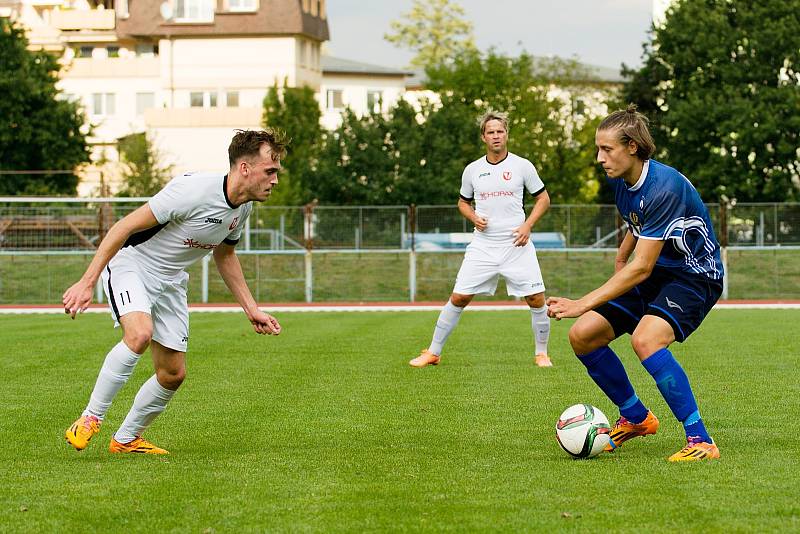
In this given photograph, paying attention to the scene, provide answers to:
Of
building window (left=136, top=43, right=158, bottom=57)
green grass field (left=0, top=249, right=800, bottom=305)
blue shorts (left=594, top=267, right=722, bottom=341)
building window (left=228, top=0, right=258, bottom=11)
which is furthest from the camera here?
building window (left=136, top=43, right=158, bottom=57)

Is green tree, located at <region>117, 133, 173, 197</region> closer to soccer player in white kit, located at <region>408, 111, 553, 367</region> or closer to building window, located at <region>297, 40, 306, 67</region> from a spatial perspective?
building window, located at <region>297, 40, 306, 67</region>

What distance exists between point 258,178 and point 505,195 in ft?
18.3

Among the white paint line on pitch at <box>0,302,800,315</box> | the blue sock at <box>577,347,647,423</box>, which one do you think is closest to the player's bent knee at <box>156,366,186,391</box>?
the blue sock at <box>577,347,647,423</box>

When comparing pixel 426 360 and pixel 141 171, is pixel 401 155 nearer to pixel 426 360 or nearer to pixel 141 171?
pixel 141 171

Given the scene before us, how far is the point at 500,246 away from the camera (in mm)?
12438

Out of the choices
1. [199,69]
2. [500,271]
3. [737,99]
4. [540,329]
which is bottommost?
[540,329]

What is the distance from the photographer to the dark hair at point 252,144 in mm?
7020

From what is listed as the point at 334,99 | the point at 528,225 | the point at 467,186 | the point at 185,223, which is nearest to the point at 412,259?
the point at 467,186

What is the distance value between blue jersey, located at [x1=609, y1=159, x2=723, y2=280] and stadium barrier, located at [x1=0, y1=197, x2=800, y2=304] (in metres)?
21.3

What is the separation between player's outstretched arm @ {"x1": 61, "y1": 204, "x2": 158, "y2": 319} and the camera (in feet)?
21.9

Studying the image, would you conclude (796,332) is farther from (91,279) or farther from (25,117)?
(25,117)

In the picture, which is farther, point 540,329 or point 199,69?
point 199,69

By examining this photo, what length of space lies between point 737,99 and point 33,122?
26192 mm

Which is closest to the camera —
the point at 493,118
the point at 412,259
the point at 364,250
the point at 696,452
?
the point at 696,452
